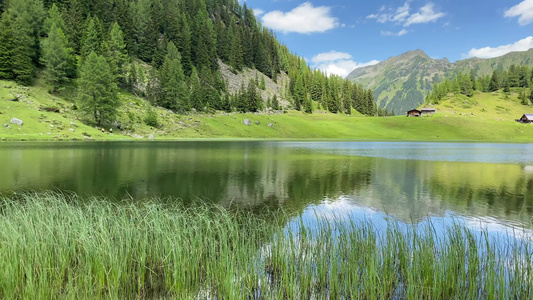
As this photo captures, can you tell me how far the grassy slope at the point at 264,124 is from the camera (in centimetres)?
6549

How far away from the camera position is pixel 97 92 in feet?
246

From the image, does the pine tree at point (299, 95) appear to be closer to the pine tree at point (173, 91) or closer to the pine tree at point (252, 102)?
the pine tree at point (252, 102)

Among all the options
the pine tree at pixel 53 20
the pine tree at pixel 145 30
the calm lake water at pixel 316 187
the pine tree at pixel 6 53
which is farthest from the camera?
the pine tree at pixel 145 30

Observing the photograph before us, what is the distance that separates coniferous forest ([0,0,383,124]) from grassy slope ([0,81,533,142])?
6.57 meters

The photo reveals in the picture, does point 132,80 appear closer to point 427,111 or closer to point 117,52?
point 117,52

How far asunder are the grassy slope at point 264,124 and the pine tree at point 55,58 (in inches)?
150

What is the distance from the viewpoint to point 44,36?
309ft

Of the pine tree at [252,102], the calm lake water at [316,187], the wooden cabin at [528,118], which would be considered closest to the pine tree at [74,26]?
the pine tree at [252,102]

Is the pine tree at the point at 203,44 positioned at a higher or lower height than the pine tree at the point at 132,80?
higher

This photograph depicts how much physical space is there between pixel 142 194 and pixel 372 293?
51.1ft

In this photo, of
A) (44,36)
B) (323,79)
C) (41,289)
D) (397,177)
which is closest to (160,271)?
(41,289)

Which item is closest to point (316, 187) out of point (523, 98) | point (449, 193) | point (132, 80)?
point (449, 193)

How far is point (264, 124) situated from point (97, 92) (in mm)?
64770

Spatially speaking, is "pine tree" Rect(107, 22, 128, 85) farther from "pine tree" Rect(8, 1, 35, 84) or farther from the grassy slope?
"pine tree" Rect(8, 1, 35, 84)
